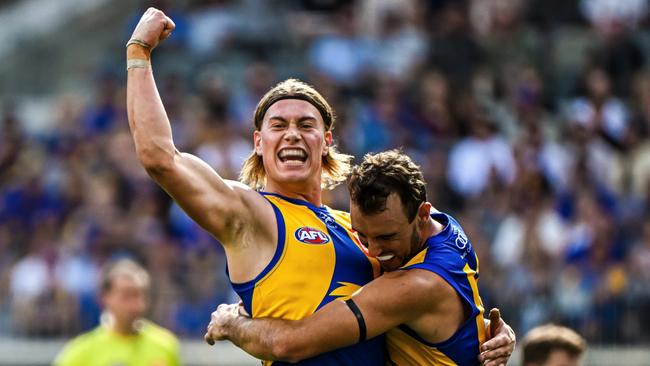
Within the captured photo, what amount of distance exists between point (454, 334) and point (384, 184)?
0.82 meters

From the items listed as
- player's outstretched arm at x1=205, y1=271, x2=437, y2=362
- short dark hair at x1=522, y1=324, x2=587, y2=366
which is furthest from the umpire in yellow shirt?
player's outstretched arm at x1=205, y1=271, x2=437, y2=362

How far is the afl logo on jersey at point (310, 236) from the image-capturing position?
6.05m

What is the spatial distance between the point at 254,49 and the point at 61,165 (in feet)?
9.81

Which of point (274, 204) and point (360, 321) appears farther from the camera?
point (274, 204)

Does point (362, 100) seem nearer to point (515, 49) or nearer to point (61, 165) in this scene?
point (515, 49)

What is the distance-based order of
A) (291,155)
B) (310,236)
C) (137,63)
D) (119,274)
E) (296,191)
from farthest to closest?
(119,274), (296,191), (291,155), (310,236), (137,63)

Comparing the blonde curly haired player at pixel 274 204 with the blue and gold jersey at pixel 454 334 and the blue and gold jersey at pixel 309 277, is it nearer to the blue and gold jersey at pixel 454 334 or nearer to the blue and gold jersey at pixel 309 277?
the blue and gold jersey at pixel 309 277

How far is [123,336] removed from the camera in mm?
10078

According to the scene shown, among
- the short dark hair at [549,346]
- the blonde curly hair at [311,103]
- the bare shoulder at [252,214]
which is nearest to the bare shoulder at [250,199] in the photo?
the bare shoulder at [252,214]

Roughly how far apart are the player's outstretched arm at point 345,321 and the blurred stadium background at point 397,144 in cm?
527

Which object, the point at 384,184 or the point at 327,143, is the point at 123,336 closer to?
the point at 327,143

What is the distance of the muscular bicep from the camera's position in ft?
18.5

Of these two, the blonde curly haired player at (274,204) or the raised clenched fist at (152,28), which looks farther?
the raised clenched fist at (152,28)

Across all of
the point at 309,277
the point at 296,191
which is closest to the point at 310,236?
the point at 309,277
